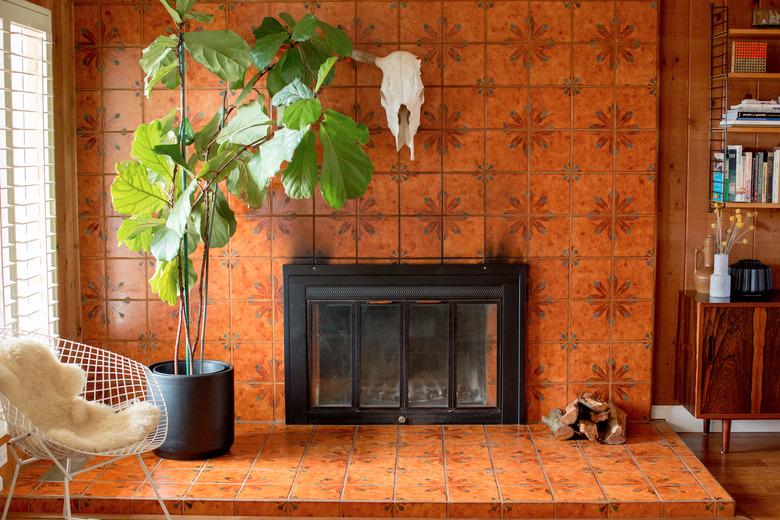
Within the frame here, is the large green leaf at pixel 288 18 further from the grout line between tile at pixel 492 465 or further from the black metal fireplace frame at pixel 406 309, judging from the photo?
the grout line between tile at pixel 492 465

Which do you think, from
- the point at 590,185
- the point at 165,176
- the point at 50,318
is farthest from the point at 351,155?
the point at 50,318

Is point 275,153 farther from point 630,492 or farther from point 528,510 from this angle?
point 630,492

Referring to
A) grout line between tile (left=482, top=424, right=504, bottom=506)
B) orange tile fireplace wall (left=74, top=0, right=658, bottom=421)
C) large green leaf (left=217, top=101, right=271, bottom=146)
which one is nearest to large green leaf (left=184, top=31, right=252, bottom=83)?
large green leaf (left=217, top=101, right=271, bottom=146)

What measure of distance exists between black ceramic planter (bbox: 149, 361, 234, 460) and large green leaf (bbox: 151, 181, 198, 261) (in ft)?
1.80

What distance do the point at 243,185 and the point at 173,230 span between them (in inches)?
16.1

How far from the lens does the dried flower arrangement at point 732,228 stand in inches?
170

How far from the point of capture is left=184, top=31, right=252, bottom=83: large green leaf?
3.78 metres

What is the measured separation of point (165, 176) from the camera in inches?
153

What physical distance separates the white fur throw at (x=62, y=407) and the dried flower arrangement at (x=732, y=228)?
274 centimetres

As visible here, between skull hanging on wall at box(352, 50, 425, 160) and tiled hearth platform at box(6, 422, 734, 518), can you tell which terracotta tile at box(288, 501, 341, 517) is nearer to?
tiled hearth platform at box(6, 422, 734, 518)

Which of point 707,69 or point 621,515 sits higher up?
point 707,69

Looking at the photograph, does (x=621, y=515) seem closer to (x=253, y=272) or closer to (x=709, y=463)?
(x=709, y=463)

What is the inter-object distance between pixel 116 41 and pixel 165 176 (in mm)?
890

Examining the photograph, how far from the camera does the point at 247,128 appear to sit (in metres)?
3.72
